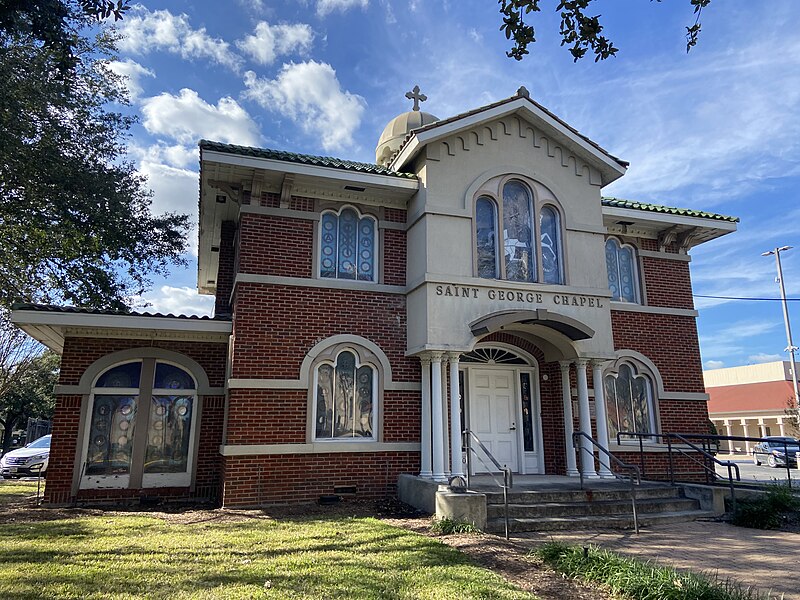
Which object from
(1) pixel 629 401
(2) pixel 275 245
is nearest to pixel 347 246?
(2) pixel 275 245

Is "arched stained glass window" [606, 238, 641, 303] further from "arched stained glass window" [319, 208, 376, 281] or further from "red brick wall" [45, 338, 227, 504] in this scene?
"red brick wall" [45, 338, 227, 504]

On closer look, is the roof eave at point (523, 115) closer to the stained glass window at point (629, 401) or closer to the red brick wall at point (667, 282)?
the red brick wall at point (667, 282)

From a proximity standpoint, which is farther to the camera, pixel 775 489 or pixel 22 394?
pixel 22 394

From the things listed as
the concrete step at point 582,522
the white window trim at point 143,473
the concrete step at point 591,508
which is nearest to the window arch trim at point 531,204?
the concrete step at point 591,508

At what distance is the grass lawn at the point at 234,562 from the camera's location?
5062 mm

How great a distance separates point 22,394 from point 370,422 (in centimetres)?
3553

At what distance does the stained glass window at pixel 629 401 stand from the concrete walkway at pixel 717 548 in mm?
3518

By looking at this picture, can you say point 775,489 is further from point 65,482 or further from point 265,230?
point 65,482

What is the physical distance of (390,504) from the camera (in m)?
9.65

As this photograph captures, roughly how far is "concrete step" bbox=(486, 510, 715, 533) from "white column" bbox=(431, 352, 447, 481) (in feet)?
5.70

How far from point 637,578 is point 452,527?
2.92 meters

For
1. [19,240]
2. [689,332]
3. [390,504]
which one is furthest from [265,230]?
[689,332]

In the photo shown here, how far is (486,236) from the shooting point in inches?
436

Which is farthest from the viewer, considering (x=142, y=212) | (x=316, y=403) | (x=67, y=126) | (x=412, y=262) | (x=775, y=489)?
(x=142, y=212)
